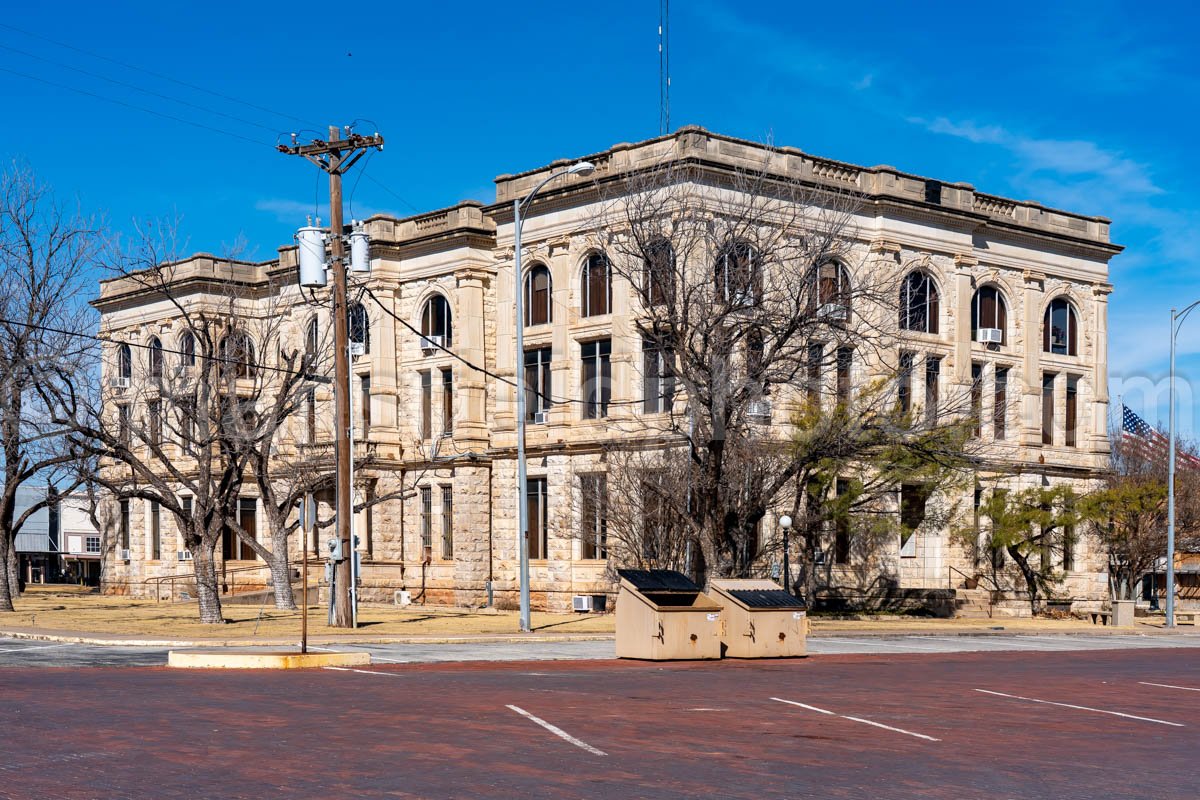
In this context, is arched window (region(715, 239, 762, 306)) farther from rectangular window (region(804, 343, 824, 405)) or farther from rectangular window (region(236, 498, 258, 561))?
rectangular window (region(236, 498, 258, 561))

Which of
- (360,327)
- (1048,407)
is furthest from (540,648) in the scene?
(1048,407)

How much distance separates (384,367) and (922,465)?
20554 millimetres

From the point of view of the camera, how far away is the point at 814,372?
3675cm

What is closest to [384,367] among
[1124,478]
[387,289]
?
[387,289]

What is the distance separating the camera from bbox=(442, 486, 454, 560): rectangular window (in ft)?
164

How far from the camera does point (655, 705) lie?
52.2 feet

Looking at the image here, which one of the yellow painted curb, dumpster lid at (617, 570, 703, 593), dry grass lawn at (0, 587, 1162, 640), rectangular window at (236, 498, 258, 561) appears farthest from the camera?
rectangular window at (236, 498, 258, 561)

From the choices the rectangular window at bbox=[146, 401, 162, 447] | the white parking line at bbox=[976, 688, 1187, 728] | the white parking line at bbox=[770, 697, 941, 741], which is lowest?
the white parking line at bbox=[976, 688, 1187, 728]

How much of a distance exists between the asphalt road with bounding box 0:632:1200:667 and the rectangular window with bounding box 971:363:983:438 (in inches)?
243

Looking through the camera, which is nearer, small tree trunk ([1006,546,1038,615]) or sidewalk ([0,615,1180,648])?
sidewalk ([0,615,1180,648])

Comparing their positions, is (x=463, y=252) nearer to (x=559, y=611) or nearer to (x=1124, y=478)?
(x=559, y=611)

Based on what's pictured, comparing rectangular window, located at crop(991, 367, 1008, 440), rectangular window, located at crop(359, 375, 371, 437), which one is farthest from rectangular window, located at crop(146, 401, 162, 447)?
rectangular window, located at crop(991, 367, 1008, 440)

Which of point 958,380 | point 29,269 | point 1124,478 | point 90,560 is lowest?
point 90,560

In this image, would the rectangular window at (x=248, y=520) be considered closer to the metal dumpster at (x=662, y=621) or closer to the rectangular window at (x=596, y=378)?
the rectangular window at (x=596, y=378)
